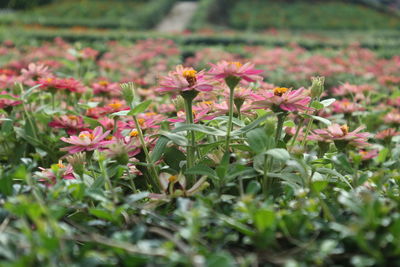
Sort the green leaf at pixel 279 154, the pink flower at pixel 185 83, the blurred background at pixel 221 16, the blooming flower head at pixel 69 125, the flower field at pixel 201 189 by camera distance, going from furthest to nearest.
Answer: the blurred background at pixel 221 16 < the blooming flower head at pixel 69 125 < the pink flower at pixel 185 83 < the green leaf at pixel 279 154 < the flower field at pixel 201 189

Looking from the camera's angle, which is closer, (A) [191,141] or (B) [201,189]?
(B) [201,189]

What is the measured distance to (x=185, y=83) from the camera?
2.83 feet

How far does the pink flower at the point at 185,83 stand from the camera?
2.81 ft

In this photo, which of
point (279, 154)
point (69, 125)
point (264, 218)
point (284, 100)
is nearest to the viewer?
point (264, 218)

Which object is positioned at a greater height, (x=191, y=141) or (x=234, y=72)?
(x=234, y=72)

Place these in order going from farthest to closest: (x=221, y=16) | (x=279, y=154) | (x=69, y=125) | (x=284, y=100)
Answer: (x=221, y=16)
(x=69, y=125)
(x=284, y=100)
(x=279, y=154)

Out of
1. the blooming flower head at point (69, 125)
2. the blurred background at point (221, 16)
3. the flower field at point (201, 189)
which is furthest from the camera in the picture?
the blurred background at point (221, 16)

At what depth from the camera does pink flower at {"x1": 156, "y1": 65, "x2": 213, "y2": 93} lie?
857 millimetres

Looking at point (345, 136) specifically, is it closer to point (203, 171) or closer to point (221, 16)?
point (203, 171)

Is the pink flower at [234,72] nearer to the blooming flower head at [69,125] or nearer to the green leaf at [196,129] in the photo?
the green leaf at [196,129]

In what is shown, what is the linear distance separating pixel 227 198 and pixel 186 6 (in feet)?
48.2

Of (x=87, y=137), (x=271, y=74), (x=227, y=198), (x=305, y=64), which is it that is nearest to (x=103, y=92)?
(x=87, y=137)

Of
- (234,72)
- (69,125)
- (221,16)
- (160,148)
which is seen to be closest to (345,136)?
(234,72)

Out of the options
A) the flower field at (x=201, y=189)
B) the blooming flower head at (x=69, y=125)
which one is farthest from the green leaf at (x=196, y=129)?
A: the blooming flower head at (x=69, y=125)
